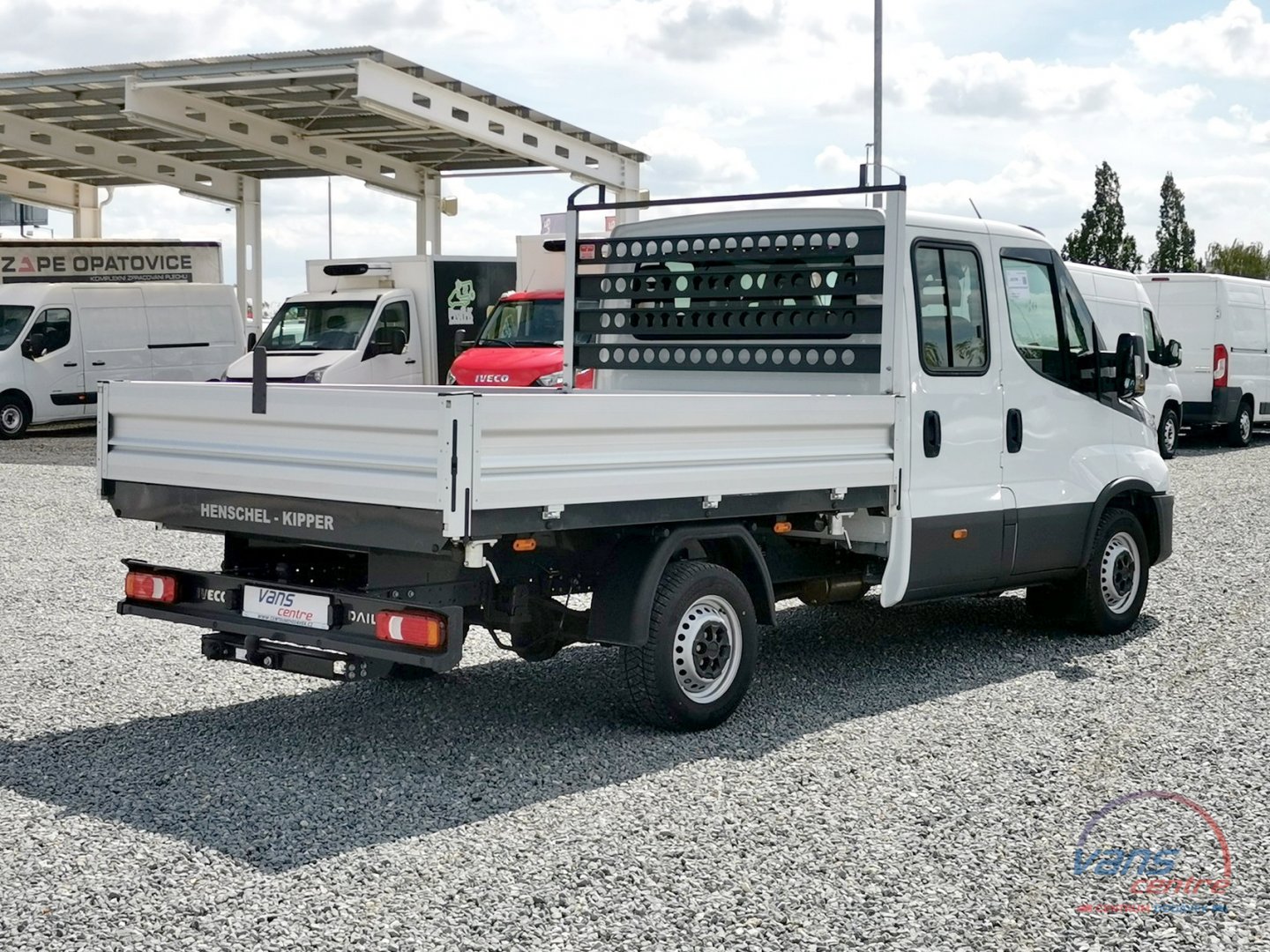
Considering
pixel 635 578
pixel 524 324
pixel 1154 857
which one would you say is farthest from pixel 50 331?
pixel 1154 857

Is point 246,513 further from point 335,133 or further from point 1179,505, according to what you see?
point 335,133

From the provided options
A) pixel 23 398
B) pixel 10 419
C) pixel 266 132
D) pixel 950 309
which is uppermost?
pixel 266 132

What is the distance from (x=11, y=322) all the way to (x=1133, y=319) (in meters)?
16.5

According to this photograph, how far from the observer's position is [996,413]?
8.04m

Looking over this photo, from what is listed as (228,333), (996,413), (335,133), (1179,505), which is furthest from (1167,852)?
(335,133)

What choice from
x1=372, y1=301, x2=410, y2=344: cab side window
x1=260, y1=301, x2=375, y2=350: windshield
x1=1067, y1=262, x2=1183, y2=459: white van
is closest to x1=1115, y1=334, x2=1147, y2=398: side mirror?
x1=1067, y1=262, x2=1183, y2=459: white van

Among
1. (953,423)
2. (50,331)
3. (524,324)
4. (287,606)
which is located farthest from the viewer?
(50,331)

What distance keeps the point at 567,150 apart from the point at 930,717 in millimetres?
21560

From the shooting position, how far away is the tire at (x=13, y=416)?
2378 centimetres

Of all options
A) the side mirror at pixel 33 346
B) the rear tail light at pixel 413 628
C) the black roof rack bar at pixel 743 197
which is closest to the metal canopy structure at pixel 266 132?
the side mirror at pixel 33 346

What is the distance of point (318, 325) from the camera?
70.9 feet

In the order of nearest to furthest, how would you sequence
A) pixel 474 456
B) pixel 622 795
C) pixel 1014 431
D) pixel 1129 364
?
1. pixel 474 456
2. pixel 622 795
3. pixel 1014 431
4. pixel 1129 364

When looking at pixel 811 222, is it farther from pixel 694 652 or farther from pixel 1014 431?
pixel 694 652

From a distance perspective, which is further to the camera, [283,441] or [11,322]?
[11,322]
